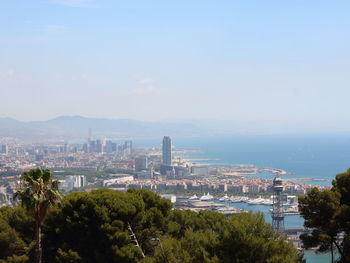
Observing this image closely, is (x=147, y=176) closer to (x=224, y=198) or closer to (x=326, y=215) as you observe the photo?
(x=224, y=198)

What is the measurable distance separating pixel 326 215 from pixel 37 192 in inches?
169

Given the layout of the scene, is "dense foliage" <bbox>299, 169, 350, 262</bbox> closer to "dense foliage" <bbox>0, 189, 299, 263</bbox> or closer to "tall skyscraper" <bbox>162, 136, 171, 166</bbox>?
"dense foliage" <bbox>0, 189, 299, 263</bbox>

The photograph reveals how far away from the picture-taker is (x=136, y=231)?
9344mm

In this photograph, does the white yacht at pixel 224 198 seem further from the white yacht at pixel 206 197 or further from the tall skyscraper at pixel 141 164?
the tall skyscraper at pixel 141 164

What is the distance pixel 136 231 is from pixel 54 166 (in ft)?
203

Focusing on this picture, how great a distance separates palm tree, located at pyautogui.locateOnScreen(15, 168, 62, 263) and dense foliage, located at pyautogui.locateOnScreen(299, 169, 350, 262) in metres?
3.83

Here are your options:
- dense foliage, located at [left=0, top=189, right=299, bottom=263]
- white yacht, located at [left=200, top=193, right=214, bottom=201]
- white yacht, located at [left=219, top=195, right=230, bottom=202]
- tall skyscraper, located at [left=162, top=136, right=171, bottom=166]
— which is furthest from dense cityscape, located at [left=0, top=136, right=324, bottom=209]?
dense foliage, located at [left=0, top=189, right=299, bottom=263]

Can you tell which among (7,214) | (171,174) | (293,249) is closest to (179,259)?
(293,249)

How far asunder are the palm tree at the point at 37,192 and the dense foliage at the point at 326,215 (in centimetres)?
383

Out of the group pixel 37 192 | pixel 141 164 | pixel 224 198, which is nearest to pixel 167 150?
pixel 141 164

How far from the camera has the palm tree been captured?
6.86 m

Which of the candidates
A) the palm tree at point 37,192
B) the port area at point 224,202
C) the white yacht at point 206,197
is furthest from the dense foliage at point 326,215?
the white yacht at point 206,197

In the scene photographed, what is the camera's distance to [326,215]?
7738 millimetres

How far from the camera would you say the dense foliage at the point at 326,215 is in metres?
7.66
